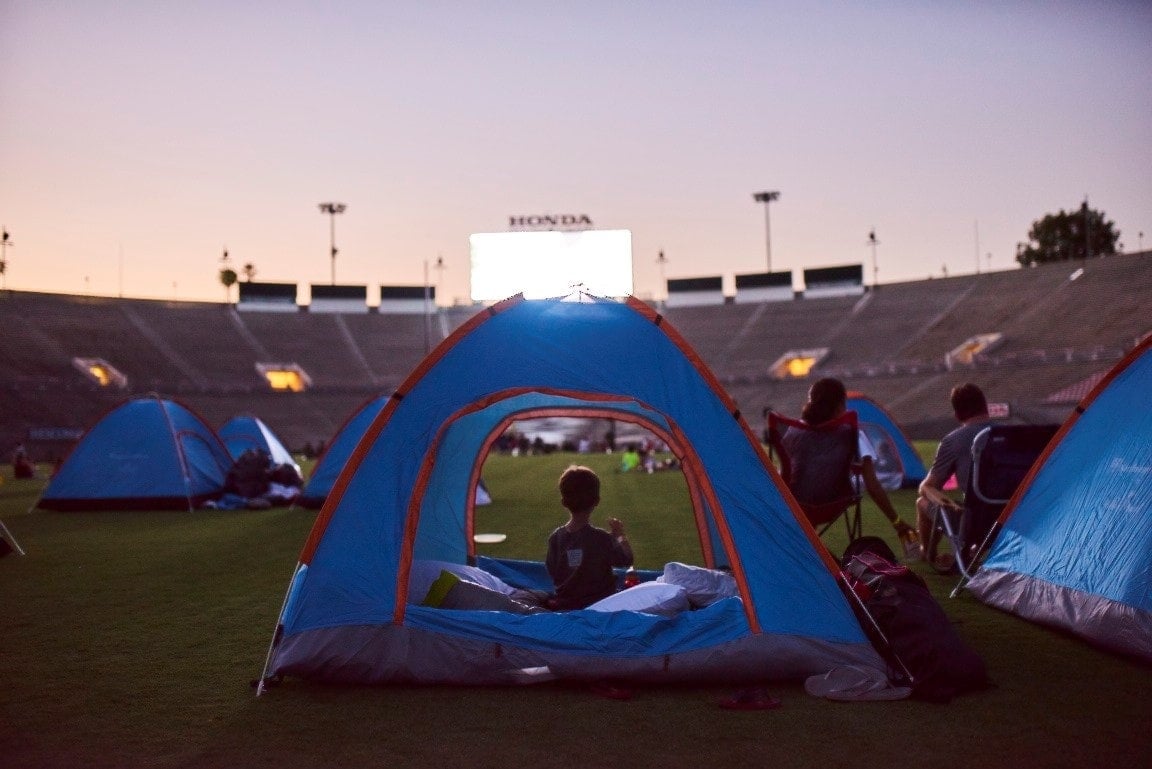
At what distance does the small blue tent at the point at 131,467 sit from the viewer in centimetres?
1408

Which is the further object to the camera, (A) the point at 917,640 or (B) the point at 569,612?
(B) the point at 569,612

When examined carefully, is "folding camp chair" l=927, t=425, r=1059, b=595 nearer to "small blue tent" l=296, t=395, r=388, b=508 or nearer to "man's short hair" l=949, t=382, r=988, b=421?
"man's short hair" l=949, t=382, r=988, b=421

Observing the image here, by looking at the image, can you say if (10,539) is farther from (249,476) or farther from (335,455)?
(249,476)

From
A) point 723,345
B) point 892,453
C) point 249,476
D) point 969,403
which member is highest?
point 723,345

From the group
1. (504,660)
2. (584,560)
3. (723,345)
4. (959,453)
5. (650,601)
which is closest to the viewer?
(504,660)

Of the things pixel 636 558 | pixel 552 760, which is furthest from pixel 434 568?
pixel 636 558

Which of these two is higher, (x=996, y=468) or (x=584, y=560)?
(x=996, y=468)

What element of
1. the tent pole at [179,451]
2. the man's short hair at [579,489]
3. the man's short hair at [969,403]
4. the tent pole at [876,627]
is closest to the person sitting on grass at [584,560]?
the man's short hair at [579,489]

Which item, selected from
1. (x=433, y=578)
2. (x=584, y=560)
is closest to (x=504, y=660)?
(x=584, y=560)

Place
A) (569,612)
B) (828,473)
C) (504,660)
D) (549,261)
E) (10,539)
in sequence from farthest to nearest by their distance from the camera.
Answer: (549,261) → (10,539) → (828,473) → (569,612) → (504,660)

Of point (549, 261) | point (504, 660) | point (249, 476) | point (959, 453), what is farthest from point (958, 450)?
point (549, 261)

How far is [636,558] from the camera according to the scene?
29.3 feet

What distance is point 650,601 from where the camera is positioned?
5.25 m

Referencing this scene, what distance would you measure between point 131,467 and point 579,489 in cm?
1096
